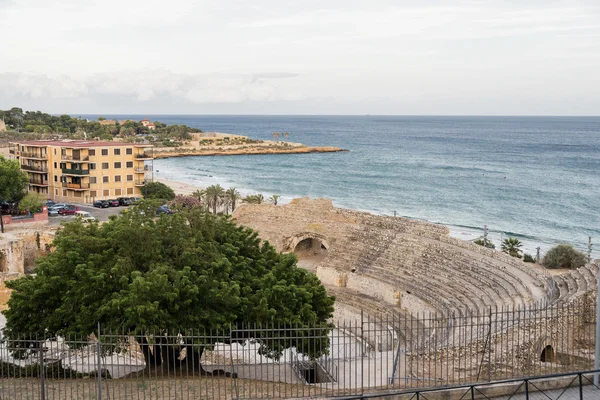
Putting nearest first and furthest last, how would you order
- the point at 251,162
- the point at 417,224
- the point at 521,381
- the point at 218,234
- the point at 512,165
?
the point at 521,381 → the point at 218,234 → the point at 417,224 → the point at 512,165 → the point at 251,162

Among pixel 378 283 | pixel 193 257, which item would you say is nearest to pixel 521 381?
pixel 193 257

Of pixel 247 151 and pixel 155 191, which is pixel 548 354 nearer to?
pixel 155 191

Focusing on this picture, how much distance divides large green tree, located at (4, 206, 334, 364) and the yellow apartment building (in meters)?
39.9

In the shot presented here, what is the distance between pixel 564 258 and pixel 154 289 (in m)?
33.6

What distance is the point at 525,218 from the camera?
7175 cm

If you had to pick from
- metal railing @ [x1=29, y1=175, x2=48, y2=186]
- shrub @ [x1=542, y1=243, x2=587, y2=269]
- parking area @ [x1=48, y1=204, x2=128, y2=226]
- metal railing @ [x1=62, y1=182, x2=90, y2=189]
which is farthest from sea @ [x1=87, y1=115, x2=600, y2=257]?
metal railing @ [x1=29, y1=175, x2=48, y2=186]

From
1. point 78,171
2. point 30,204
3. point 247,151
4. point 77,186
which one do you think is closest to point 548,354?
point 30,204

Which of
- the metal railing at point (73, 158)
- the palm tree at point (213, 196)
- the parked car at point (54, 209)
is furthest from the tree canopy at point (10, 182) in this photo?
the palm tree at point (213, 196)

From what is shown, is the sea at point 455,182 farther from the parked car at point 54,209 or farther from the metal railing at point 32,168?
the parked car at point 54,209

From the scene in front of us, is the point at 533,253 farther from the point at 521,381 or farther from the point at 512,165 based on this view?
the point at 512,165

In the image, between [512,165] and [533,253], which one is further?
[512,165]

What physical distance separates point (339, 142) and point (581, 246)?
145m

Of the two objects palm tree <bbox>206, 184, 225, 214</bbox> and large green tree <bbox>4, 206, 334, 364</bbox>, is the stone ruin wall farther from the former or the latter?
palm tree <bbox>206, 184, 225, 214</bbox>

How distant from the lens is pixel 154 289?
18062 millimetres
